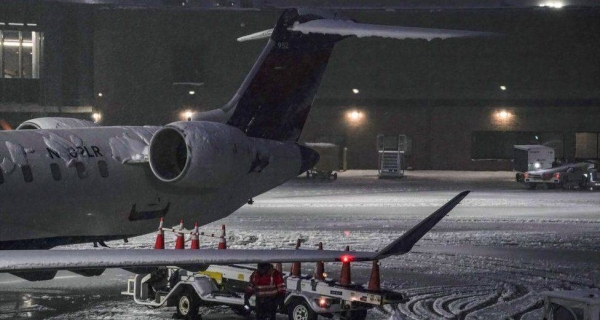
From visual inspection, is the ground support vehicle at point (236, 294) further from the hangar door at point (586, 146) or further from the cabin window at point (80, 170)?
the hangar door at point (586, 146)

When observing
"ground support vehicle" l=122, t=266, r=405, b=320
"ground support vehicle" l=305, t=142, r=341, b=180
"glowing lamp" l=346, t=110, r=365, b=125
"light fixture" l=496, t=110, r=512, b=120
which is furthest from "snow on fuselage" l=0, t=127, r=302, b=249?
"light fixture" l=496, t=110, r=512, b=120

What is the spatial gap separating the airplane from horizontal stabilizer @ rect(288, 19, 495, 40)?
3cm

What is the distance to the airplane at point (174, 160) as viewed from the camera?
1755 centimetres

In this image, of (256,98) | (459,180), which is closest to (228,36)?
(459,180)

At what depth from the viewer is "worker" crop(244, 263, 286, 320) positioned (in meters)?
15.6

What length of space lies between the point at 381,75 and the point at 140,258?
5770 cm

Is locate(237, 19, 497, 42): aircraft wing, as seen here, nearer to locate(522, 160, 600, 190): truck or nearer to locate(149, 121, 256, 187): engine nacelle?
locate(149, 121, 256, 187): engine nacelle

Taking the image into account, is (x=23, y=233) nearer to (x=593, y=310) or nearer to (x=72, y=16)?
(x=593, y=310)

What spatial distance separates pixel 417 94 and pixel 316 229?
40.4m

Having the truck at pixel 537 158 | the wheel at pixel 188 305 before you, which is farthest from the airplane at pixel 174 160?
the truck at pixel 537 158

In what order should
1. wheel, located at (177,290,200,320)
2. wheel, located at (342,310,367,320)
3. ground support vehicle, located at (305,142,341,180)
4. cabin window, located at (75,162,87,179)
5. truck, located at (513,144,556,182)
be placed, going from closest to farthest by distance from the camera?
1. wheel, located at (342,310,367,320)
2. wheel, located at (177,290,200,320)
3. cabin window, located at (75,162,87,179)
4. truck, located at (513,144,556,182)
5. ground support vehicle, located at (305,142,341,180)

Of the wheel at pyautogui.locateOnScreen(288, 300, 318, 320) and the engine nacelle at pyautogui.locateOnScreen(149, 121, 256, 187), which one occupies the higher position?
the engine nacelle at pyautogui.locateOnScreen(149, 121, 256, 187)

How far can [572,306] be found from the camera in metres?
13.8

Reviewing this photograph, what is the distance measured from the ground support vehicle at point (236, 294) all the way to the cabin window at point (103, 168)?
2.43 meters
